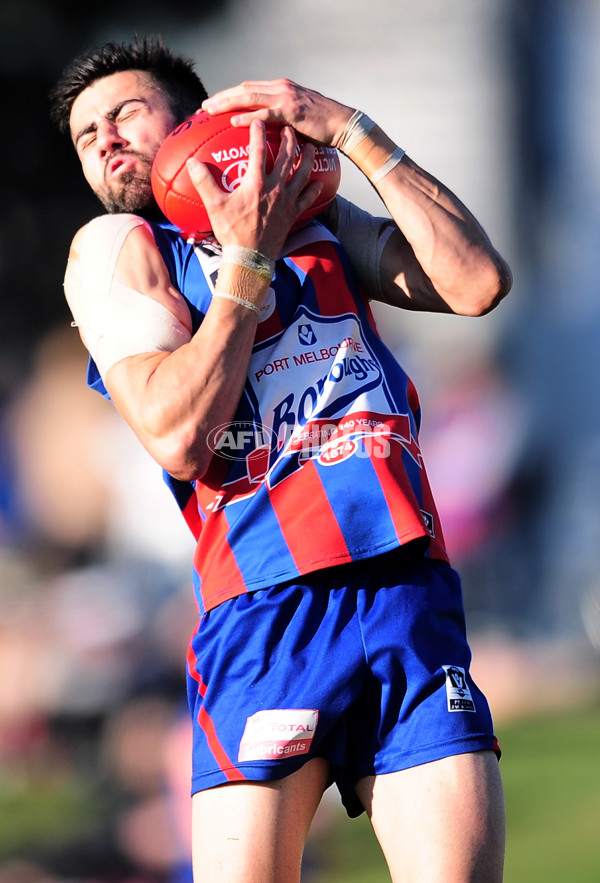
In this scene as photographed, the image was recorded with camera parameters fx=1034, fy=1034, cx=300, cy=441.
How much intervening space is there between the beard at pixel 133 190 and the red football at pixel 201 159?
0.11 m

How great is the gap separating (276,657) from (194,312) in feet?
2.07

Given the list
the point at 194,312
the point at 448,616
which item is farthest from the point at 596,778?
the point at 194,312

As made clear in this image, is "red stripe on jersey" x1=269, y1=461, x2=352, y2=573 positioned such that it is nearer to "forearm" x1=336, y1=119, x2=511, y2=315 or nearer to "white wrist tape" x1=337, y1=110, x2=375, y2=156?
"forearm" x1=336, y1=119, x2=511, y2=315

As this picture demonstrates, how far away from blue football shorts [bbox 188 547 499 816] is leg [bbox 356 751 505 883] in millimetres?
28

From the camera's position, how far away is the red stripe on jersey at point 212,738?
1.64 metres

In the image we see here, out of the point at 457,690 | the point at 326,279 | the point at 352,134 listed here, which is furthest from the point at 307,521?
the point at 352,134

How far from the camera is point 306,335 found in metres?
1.83

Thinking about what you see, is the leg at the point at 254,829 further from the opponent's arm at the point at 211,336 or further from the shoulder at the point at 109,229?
the shoulder at the point at 109,229

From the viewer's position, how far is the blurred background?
4.22 metres

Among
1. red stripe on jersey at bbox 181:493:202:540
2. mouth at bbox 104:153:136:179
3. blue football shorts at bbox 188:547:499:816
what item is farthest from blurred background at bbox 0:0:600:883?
mouth at bbox 104:153:136:179

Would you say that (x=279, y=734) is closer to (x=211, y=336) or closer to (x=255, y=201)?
(x=211, y=336)

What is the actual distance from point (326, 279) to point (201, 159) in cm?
31

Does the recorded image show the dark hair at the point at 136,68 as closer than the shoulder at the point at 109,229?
No

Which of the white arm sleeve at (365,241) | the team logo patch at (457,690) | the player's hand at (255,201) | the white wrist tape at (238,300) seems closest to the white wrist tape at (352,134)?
the player's hand at (255,201)
